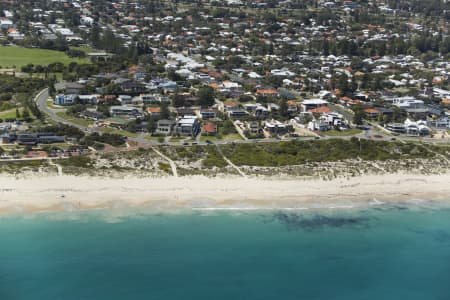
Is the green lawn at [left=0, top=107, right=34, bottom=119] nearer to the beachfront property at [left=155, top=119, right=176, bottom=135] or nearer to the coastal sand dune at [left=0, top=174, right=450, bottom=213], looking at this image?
the beachfront property at [left=155, top=119, right=176, bottom=135]

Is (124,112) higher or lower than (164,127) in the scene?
higher

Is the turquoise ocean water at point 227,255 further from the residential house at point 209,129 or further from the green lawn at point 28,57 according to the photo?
the green lawn at point 28,57

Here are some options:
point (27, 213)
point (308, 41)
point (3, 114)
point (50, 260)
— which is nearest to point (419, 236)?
point (50, 260)

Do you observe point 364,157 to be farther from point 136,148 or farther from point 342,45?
point 342,45

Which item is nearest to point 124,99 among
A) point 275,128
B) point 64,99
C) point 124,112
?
point 124,112

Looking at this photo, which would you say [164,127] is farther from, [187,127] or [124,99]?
[124,99]

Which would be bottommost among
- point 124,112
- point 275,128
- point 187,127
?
point 275,128

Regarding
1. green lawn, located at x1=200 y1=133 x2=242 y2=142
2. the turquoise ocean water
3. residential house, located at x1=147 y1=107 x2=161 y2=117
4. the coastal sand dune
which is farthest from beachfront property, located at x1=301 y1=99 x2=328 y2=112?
the turquoise ocean water
